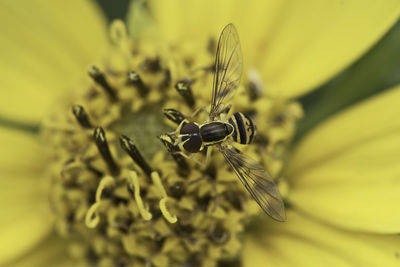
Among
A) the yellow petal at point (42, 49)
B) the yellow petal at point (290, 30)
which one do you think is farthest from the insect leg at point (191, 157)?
the yellow petal at point (42, 49)

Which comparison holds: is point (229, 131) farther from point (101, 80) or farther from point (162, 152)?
point (101, 80)

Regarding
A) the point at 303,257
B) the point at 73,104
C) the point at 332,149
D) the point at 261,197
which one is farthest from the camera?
the point at 73,104

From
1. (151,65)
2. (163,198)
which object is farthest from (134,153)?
(151,65)

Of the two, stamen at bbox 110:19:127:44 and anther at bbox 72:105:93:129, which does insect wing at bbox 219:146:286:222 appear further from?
stamen at bbox 110:19:127:44

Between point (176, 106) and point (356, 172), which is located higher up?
point (176, 106)

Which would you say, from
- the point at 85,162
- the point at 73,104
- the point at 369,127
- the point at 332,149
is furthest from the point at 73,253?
the point at 369,127

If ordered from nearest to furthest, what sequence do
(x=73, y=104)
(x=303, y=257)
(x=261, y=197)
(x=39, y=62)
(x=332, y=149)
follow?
(x=261, y=197) → (x=303, y=257) → (x=332, y=149) → (x=73, y=104) → (x=39, y=62)

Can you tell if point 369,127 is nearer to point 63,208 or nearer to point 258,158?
point 258,158
